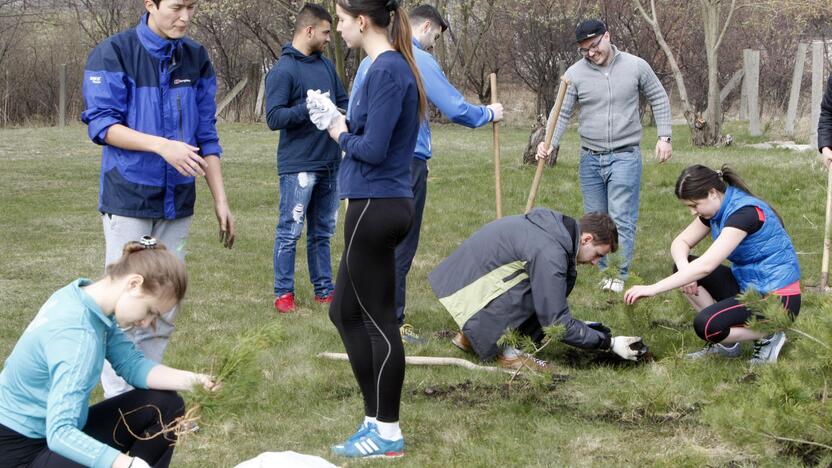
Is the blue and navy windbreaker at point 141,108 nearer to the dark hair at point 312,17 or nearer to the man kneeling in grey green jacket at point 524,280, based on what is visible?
the man kneeling in grey green jacket at point 524,280

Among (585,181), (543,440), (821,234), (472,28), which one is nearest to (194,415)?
(543,440)

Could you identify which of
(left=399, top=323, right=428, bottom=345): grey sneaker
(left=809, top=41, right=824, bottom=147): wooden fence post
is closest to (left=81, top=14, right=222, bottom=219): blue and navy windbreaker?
(left=399, top=323, right=428, bottom=345): grey sneaker

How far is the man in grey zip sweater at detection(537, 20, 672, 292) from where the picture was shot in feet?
22.8

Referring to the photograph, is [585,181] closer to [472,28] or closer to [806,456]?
[806,456]

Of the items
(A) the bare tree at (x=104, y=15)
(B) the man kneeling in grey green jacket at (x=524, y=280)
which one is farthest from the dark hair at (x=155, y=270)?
(A) the bare tree at (x=104, y=15)

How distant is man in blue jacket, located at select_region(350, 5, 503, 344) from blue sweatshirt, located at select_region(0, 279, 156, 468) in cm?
246

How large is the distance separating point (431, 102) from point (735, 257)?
6.14ft

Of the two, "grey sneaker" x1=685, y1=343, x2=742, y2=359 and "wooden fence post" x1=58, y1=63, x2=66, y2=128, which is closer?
"grey sneaker" x1=685, y1=343, x2=742, y2=359

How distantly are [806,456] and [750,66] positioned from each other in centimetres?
1604

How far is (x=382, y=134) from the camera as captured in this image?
12.2 ft

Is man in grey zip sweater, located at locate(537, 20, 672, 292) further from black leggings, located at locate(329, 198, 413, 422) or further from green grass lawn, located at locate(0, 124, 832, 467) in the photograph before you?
black leggings, located at locate(329, 198, 413, 422)

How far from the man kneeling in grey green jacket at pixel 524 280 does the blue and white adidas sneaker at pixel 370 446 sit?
3.38 feet

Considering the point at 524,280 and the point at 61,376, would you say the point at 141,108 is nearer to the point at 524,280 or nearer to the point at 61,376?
the point at 61,376

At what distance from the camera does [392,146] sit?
386cm
